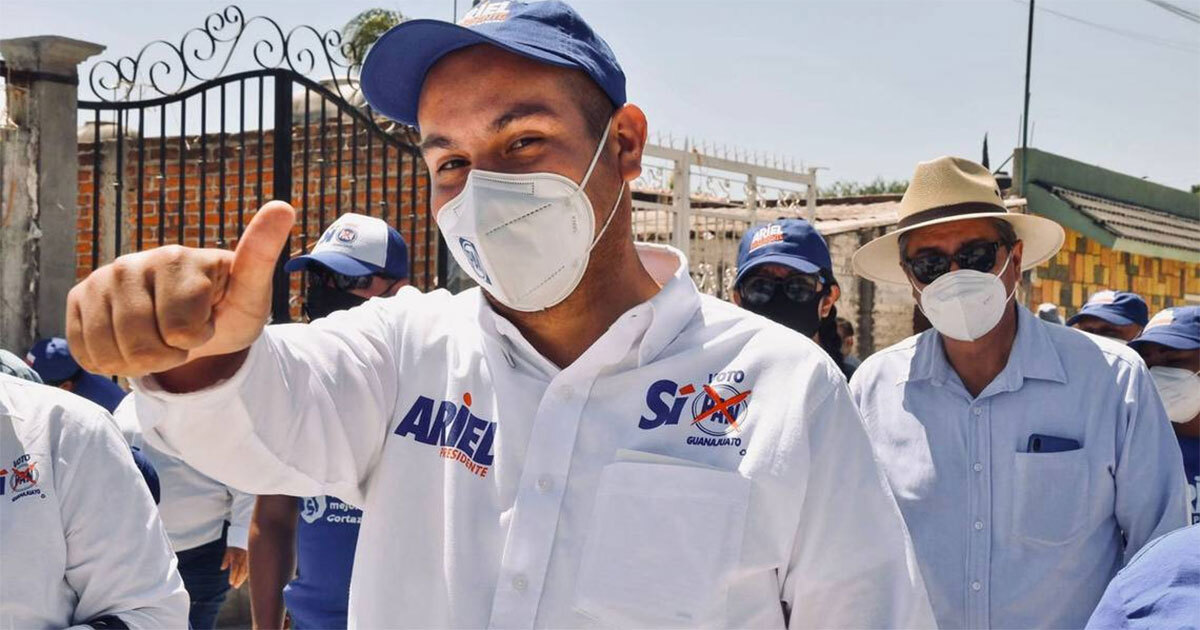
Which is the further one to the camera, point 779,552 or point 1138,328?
point 1138,328

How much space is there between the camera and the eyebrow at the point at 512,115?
1860 mm

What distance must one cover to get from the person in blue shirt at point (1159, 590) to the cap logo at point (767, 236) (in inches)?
120

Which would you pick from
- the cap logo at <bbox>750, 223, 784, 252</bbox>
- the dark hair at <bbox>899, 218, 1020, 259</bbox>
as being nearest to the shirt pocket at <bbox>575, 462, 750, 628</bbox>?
the dark hair at <bbox>899, 218, 1020, 259</bbox>

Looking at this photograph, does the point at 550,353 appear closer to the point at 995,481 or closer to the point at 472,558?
the point at 472,558

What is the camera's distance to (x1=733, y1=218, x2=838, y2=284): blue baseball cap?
13.6 feet

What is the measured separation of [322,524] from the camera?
3.93 metres

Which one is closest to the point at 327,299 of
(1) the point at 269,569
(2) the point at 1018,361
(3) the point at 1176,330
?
(1) the point at 269,569

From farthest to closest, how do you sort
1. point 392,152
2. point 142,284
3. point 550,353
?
point 392,152 < point 550,353 < point 142,284

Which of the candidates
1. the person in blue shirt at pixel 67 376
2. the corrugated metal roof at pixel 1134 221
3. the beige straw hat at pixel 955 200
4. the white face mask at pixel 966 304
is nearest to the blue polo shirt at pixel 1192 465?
the beige straw hat at pixel 955 200

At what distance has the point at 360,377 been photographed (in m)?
1.79

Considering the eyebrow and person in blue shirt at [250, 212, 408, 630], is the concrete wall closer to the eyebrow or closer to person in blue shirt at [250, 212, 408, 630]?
person in blue shirt at [250, 212, 408, 630]

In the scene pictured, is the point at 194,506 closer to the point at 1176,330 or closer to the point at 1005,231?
the point at 1005,231

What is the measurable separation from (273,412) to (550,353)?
498 millimetres

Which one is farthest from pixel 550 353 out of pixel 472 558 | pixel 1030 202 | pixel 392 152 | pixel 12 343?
pixel 1030 202
